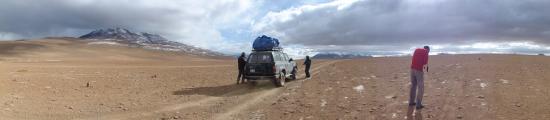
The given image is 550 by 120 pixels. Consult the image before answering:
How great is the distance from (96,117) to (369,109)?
22.4 ft

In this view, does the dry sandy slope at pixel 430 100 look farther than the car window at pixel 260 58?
No

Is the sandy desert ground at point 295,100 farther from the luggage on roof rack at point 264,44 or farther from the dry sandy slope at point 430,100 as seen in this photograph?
the luggage on roof rack at point 264,44

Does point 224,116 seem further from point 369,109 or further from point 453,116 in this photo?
point 453,116

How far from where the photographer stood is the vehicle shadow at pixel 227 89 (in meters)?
20.4

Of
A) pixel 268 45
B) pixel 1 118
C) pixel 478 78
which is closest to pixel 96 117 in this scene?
pixel 1 118

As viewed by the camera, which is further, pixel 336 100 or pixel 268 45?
pixel 268 45

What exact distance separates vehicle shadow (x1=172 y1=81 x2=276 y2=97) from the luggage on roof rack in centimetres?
159

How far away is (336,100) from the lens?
53.4 feet

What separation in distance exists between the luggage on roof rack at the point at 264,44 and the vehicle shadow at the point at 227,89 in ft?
5.20

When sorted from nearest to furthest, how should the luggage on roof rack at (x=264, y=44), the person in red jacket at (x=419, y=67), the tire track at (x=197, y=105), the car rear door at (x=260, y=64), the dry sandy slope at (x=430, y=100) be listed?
the dry sandy slope at (x=430, y=100)
the person in red jacket at (x=419, y=67)
the tire track at (x=197, y=105)
the car rear door at (x=260, y=64)
the luggage on roof rack at (x=264, y=44)

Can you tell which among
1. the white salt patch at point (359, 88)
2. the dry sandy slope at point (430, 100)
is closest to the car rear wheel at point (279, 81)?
the dry sandy slope at point (430, 100)

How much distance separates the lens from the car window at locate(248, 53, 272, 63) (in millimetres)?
23141

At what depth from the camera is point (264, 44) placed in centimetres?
2497

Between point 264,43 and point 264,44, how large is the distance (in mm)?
54
